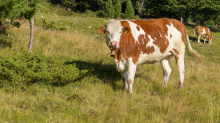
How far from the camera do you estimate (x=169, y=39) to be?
5492 mm

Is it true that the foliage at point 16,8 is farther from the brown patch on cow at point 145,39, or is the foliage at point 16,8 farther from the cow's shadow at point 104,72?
the brown patch on cow at point 145,39

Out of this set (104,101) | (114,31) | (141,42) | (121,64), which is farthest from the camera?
(141,42)

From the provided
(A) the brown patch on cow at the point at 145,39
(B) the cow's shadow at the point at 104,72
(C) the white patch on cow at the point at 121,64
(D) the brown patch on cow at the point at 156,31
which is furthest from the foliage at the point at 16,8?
(D) the brown patch on cow at the point at 156,31

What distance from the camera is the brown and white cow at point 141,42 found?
4.51m

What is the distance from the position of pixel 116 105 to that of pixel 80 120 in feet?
2.96

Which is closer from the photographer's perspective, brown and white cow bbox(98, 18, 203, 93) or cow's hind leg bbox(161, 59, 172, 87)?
brown and white cow bbox(98, 18, 203, 93)

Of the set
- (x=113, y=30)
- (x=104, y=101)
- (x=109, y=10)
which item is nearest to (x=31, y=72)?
(x=104, y=101)

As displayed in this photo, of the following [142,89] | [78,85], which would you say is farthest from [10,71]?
[142,89]

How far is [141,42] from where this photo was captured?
4934 millimetres

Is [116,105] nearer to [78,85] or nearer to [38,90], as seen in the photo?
[78,85]

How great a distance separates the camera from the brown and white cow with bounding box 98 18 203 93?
4508mm

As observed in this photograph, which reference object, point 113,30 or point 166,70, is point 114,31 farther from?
point 166,70

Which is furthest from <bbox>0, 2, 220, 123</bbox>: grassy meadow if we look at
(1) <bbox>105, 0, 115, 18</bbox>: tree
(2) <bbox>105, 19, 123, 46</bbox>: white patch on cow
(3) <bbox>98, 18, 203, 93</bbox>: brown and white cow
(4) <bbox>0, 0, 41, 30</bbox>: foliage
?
(1) <bbox>105, 0, 115, 18</bbox>: tree

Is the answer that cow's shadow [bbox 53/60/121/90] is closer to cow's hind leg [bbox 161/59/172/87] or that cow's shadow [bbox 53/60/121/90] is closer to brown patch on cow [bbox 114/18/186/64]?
brown patch on cow [bbox 114/18/186/64]
